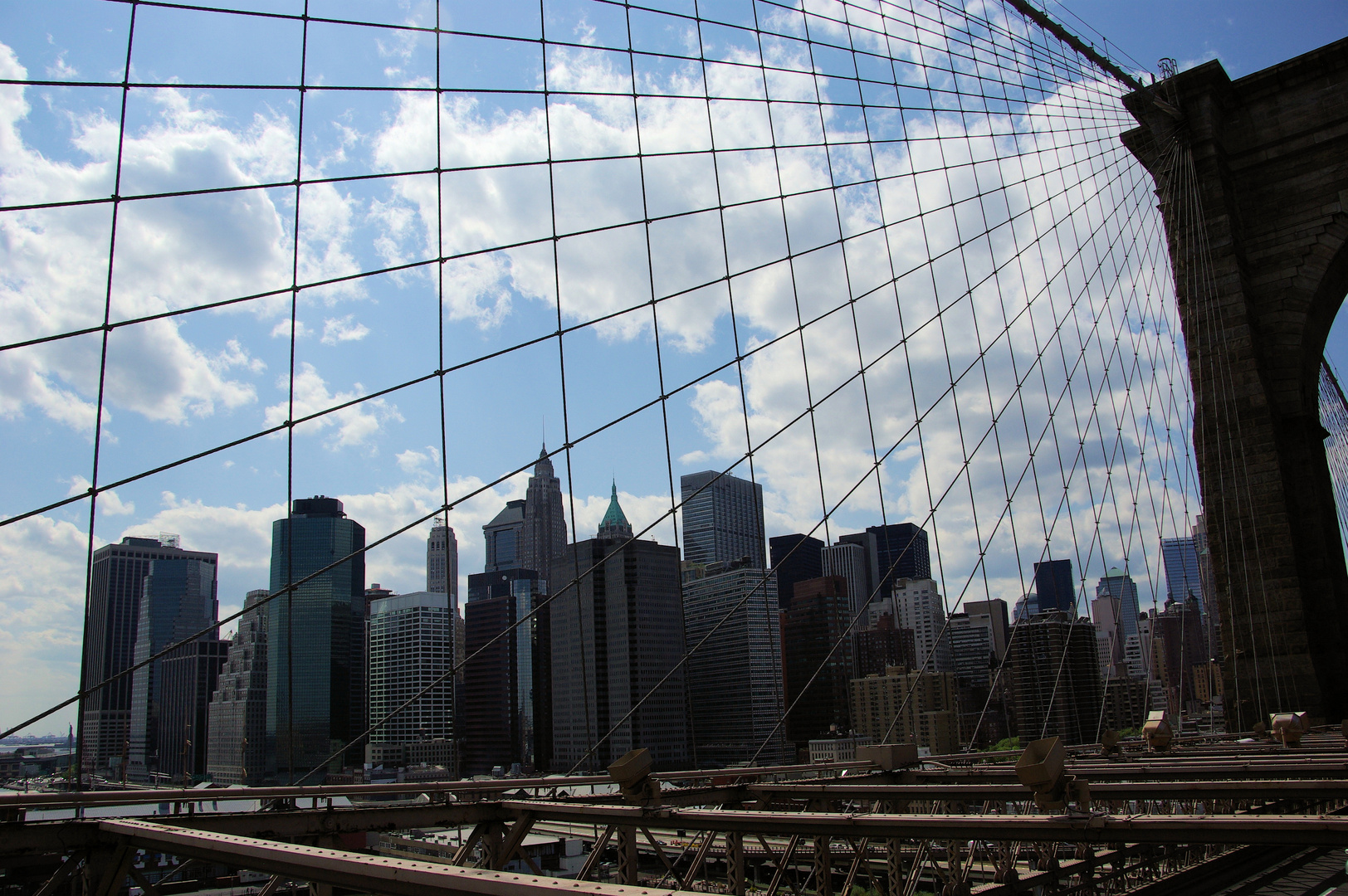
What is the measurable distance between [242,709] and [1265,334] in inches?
667

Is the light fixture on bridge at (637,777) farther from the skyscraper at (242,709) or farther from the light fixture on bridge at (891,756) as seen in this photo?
Result: the light fixture on bridge at (891,756)

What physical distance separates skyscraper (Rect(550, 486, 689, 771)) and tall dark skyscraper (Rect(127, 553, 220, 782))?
354 centimetres

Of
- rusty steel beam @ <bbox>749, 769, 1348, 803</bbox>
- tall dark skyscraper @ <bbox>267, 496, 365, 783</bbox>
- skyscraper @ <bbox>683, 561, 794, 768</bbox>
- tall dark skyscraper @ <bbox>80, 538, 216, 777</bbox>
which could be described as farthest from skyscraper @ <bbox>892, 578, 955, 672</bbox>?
rusty steel beam @ <bbox>749, 769, 1348, 803</bbox>

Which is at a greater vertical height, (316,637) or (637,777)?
(316,637)

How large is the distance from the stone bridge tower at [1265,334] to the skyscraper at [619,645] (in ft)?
31.9

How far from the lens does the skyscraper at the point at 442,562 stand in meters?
6.83

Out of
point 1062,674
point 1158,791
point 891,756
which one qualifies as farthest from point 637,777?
point 1062,674

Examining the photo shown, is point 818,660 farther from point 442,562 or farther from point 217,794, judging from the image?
point 217,794

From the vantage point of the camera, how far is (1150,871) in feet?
34.1

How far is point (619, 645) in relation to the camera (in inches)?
441

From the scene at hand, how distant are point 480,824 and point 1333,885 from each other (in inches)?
287

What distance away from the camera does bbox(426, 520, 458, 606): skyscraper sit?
6.83 m

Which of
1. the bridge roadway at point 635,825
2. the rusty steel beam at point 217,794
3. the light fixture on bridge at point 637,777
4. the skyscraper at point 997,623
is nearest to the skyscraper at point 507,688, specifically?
the bridge roadway at point 635,825

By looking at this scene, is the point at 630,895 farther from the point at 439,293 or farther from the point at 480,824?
the point at 439,293
